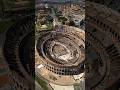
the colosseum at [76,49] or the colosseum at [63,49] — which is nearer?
the colosseum at [76,49]

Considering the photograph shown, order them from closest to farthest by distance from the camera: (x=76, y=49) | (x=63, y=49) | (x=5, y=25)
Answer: (x=5, y=25), (x=76, y=49), (x=63, y=49)

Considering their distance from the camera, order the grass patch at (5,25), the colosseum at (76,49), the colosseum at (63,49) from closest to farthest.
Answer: the colosseum at (76,49) → the grass patch at (5,25) → the colosseum at (63,49)

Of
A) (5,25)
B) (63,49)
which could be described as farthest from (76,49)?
(5,25)

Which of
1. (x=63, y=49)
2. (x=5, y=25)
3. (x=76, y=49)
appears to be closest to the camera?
(x=5, y=25)

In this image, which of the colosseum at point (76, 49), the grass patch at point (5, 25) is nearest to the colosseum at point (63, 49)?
the colosseum at point (76, 49)

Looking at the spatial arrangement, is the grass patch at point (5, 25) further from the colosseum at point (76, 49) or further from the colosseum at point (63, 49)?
the colosseum at point (63, 49)

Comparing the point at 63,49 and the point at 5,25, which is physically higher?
the point at 5,25

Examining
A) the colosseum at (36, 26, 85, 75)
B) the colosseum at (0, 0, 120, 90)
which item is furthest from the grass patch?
the colosseum at (36, 26, 85, 75)

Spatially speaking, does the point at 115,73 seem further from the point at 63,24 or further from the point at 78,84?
the point at 63,24

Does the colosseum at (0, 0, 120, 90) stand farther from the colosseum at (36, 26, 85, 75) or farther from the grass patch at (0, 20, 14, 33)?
the grass patch at (0, 20, 14, 33)

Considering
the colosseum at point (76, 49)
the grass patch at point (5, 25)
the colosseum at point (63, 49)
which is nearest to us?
the colosseum at point (76, 49)

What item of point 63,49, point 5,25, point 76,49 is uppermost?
point 5,25

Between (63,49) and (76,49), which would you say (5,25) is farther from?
(76,49)
